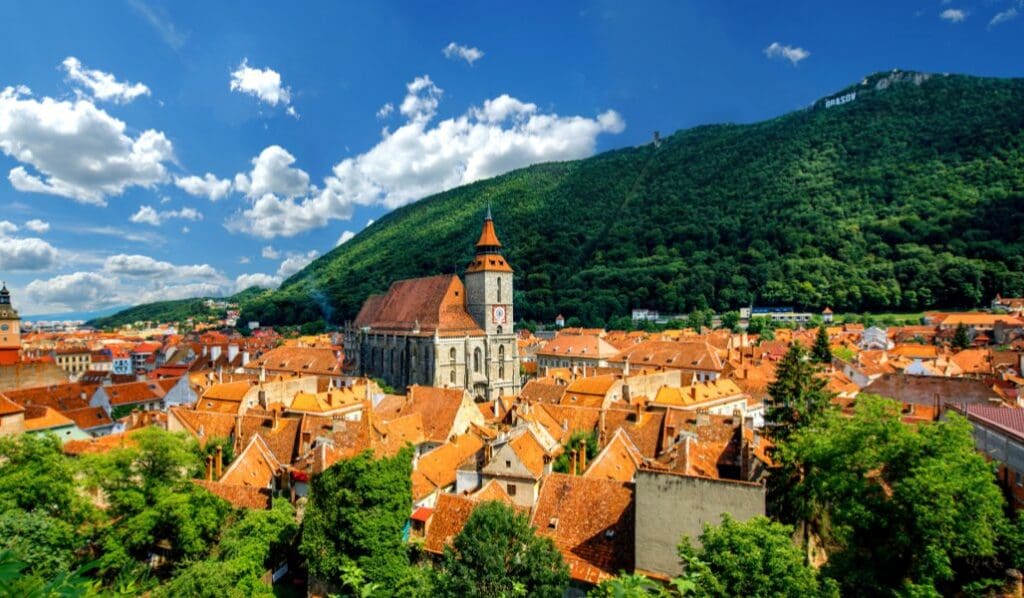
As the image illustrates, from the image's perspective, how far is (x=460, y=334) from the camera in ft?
221

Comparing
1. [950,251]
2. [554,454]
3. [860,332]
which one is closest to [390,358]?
[554,454]

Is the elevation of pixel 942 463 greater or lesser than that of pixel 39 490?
greater

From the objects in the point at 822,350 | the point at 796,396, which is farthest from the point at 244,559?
the point at 822,350

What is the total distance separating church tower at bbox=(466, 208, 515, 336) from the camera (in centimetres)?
6962

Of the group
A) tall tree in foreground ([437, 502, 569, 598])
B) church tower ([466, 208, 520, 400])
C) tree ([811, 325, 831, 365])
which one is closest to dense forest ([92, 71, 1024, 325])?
church tower ([466, 208, 520, 400])

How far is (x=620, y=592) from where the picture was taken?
1252cm

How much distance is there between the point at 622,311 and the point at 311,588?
141 m

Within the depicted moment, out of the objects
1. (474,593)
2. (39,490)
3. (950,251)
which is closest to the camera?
(474,593)

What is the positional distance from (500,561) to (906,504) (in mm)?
12675

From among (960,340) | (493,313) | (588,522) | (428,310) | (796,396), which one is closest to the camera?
(588,522)

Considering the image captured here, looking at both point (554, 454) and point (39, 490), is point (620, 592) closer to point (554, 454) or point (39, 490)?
point (554, 454)

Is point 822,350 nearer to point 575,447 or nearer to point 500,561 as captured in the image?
point 575,447

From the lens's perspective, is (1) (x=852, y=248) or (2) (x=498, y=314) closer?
(2) (x=498, y=314)

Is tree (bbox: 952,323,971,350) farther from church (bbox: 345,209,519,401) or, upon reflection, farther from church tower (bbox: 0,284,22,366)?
church tower (bbox: 0,284,22,366)
